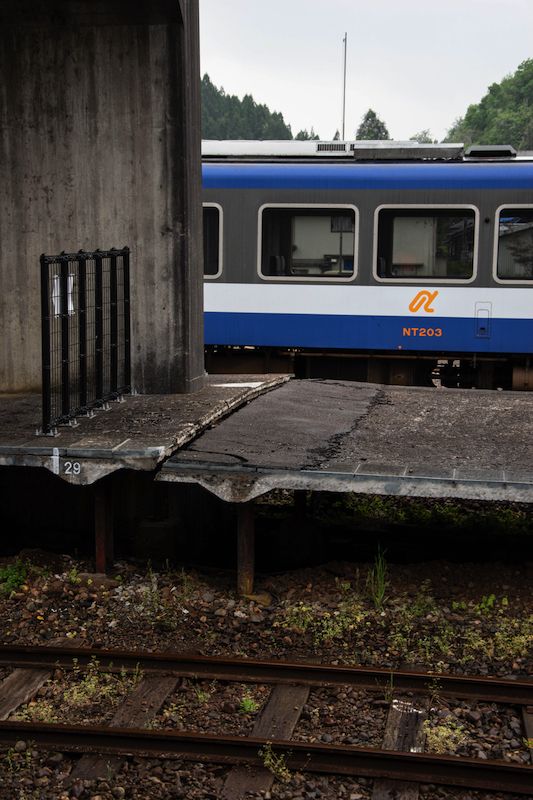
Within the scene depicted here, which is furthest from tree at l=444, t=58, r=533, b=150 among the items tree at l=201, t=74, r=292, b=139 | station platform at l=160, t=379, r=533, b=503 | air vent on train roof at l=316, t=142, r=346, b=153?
station platform at l=160, t=379, r=533, b=503

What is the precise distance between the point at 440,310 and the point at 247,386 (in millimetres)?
4282

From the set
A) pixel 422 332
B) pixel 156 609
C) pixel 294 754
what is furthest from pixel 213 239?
pixel 294 754

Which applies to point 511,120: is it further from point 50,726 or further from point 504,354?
point 50,726

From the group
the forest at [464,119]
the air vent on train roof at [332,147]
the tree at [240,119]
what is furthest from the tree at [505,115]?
the air vent on train roof at [332,147]

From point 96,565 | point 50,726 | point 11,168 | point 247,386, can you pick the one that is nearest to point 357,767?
point 50,726

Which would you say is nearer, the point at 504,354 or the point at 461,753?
the point at 461,753

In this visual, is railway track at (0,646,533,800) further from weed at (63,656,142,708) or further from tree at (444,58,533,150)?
tree at (444,58,533,150)

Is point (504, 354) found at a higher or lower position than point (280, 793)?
higher

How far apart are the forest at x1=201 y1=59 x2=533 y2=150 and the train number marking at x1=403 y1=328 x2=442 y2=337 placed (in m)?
53.3

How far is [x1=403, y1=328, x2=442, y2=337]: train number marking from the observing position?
14117 mm

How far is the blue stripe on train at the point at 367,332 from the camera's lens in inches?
553

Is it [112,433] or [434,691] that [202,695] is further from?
[112,433]

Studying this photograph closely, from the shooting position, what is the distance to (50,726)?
5578 mm

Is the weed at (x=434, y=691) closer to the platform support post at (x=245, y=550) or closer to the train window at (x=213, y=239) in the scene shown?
the platform support post at (x=245, y=550)
